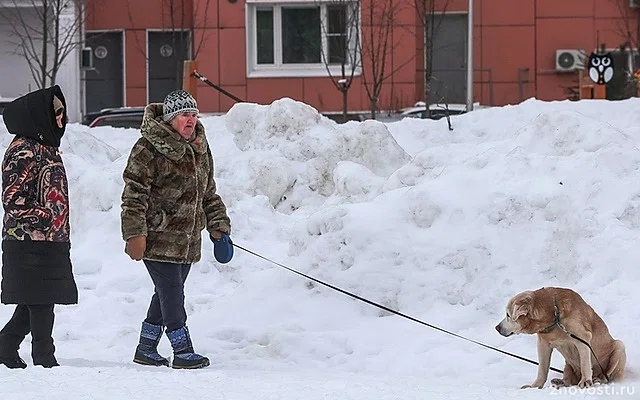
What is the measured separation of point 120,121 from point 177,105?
1347cm

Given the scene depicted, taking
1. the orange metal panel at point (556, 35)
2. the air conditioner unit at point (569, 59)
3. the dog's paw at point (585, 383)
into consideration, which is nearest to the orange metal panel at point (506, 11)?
the orange metal panel at point (556, 35)

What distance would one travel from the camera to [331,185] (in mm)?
13008

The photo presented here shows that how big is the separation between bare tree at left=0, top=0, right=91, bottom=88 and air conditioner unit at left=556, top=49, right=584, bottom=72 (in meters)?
10.9

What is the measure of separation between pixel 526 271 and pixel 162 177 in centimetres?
282

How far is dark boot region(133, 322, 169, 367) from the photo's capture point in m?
7.50

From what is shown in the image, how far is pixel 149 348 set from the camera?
24.7ft

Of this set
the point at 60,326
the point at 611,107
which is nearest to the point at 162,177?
the point at 60,326

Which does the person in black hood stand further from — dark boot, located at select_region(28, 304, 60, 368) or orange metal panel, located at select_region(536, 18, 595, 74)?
orange metal panel, located at select_region(536, 18, 595, 74)

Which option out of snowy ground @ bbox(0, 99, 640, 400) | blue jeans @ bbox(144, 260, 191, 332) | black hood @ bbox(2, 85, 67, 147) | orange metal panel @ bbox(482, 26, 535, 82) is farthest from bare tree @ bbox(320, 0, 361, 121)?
black hood @ bbox(2, 85, 67, 147)

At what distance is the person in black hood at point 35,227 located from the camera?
692 cm

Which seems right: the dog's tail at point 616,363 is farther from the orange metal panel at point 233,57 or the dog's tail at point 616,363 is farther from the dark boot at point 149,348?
the orange metal panel at point 233,57

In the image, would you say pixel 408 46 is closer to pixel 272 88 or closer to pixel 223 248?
pixel 272 88

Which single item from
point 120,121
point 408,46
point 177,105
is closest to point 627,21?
point 408,46

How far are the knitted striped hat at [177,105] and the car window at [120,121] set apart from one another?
1313 centimetres
